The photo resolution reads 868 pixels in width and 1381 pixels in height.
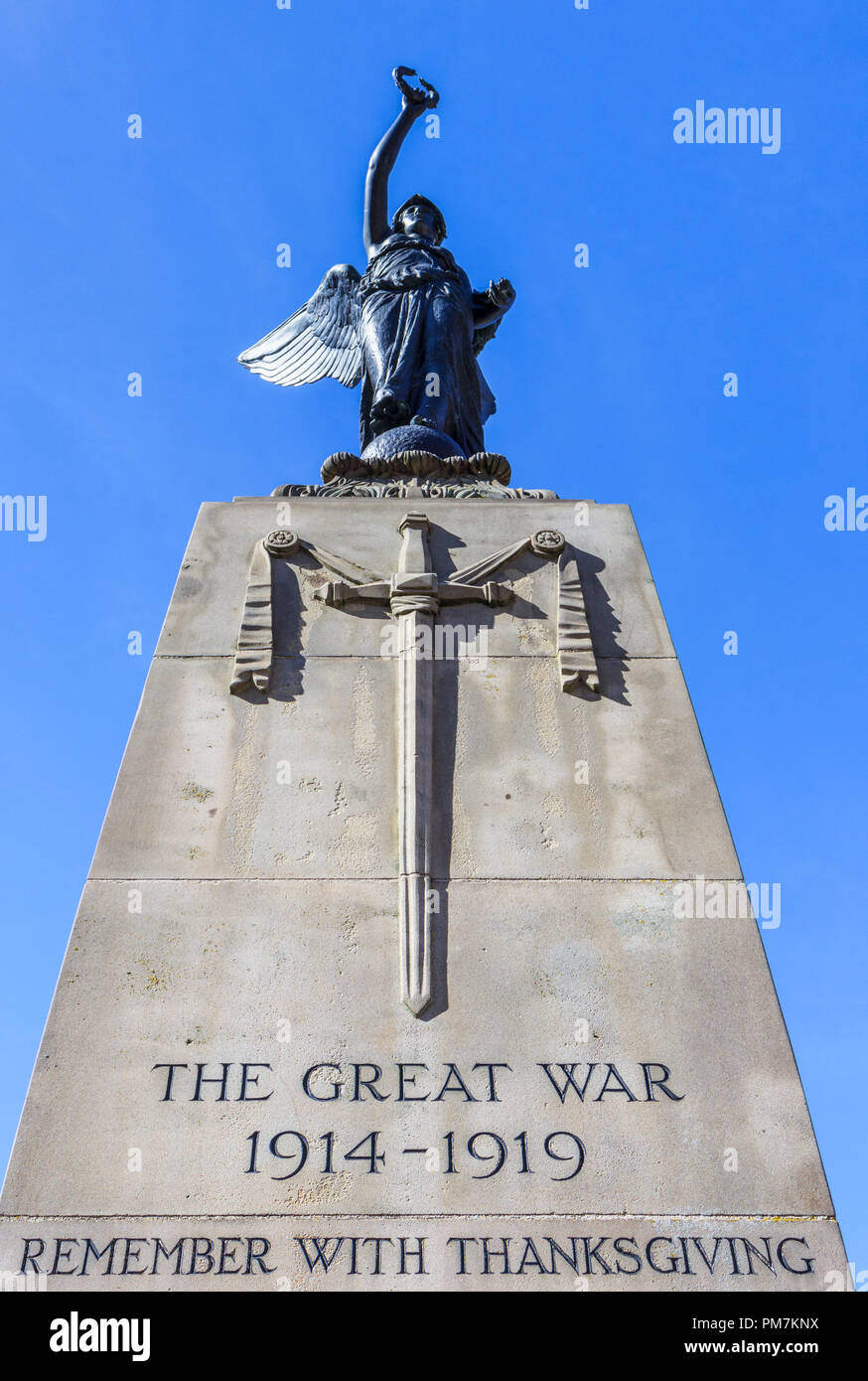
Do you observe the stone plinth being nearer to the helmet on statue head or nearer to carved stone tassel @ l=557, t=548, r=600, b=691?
carved stone tassel @ l=557, t=548, r=600, b=691

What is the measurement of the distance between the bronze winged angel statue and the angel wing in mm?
13

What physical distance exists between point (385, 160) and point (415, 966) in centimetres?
1284

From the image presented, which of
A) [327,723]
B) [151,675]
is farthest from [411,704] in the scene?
[151,675]

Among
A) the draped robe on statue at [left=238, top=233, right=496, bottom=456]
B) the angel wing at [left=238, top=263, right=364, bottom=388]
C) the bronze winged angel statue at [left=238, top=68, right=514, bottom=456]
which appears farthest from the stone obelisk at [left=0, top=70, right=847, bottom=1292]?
the angel wing at [left=238, top=263, right=364, bottom=388]

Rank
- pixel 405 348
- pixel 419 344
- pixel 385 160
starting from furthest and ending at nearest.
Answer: pixel 385 160, pixel 419 344, pixel 405 348

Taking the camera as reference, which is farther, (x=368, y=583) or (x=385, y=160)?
(x=385, y=160)

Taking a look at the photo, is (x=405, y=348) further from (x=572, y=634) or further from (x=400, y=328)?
(x=572, y=634)

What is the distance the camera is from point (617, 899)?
6.39 meters

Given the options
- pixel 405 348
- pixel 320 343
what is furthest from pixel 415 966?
pixel 320 343

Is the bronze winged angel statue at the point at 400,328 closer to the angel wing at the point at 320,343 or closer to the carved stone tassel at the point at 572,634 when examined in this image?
the angel wing at the point at 320,343

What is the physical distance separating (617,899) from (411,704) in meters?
1.65

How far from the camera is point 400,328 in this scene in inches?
548

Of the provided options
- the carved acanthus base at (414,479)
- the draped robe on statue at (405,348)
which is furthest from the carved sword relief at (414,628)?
the draped robe on statue at (405,348)

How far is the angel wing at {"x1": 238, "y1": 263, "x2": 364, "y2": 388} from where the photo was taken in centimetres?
1622
